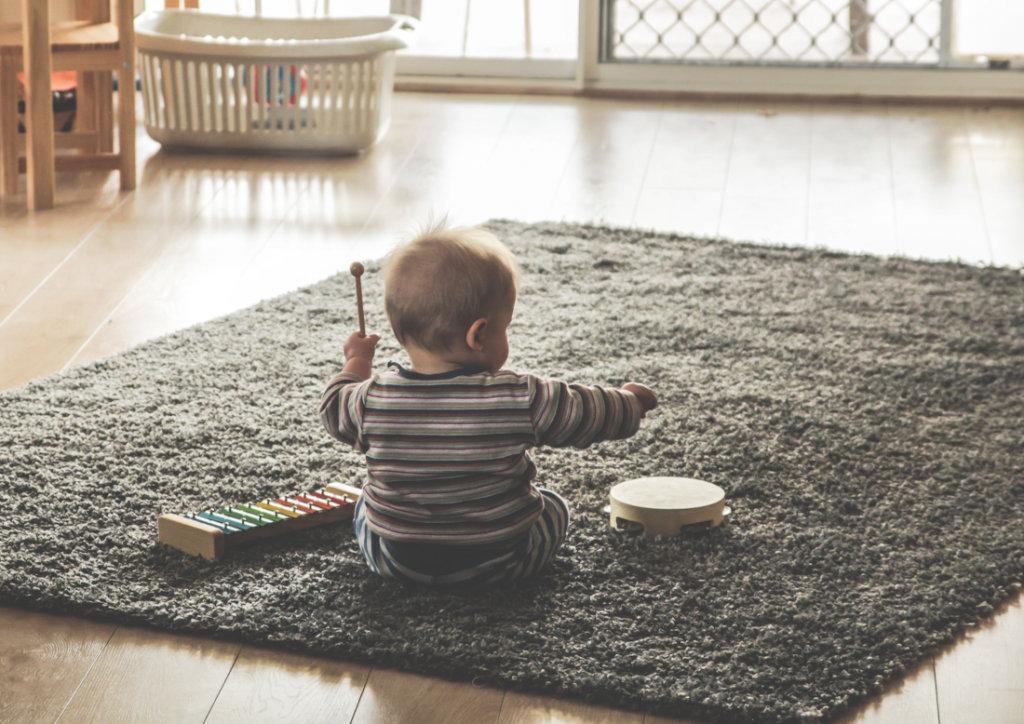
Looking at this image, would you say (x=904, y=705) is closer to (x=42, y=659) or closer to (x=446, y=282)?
(x=446, y=282)

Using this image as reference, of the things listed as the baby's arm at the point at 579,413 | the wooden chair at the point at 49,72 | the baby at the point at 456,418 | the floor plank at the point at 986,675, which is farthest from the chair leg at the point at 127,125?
the floor plank at the point at 986,675

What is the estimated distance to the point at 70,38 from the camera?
261cm

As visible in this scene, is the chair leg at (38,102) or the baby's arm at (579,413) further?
the chair leg at (38,102)

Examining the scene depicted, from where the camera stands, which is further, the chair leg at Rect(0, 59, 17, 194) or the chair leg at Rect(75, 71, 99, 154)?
the chair leg at Rect(75, 71, 99, 154)

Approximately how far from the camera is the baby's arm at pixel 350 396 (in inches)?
46.6

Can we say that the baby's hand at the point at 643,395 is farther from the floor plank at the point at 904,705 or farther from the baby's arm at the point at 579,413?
the floor plank at the point at 904,705

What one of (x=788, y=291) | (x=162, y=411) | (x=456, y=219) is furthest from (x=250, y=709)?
(x=456, y=219)

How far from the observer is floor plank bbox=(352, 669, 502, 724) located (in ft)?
3.42

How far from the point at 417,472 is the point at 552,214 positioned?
1534 mm

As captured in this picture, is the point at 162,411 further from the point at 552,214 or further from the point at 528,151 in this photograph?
the point at 528,151

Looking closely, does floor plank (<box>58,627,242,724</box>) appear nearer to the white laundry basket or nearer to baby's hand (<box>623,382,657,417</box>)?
baby's hand (<box>623,382,657,417</box>)

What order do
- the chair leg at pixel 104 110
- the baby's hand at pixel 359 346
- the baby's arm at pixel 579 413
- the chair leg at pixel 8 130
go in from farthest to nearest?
the chair leg at pixel 104 110, the chair leg at pixel 8 130, the baby's hand at pixel 359 346, the baby's arm at pixel 579 413

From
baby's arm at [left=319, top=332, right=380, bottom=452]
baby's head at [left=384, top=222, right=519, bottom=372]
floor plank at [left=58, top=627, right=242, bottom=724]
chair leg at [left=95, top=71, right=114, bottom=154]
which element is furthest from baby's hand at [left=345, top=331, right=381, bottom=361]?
chair leg at [left=95, top=71, right=114, bottom=154]

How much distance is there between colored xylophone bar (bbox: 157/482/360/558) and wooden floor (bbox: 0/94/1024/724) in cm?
13
